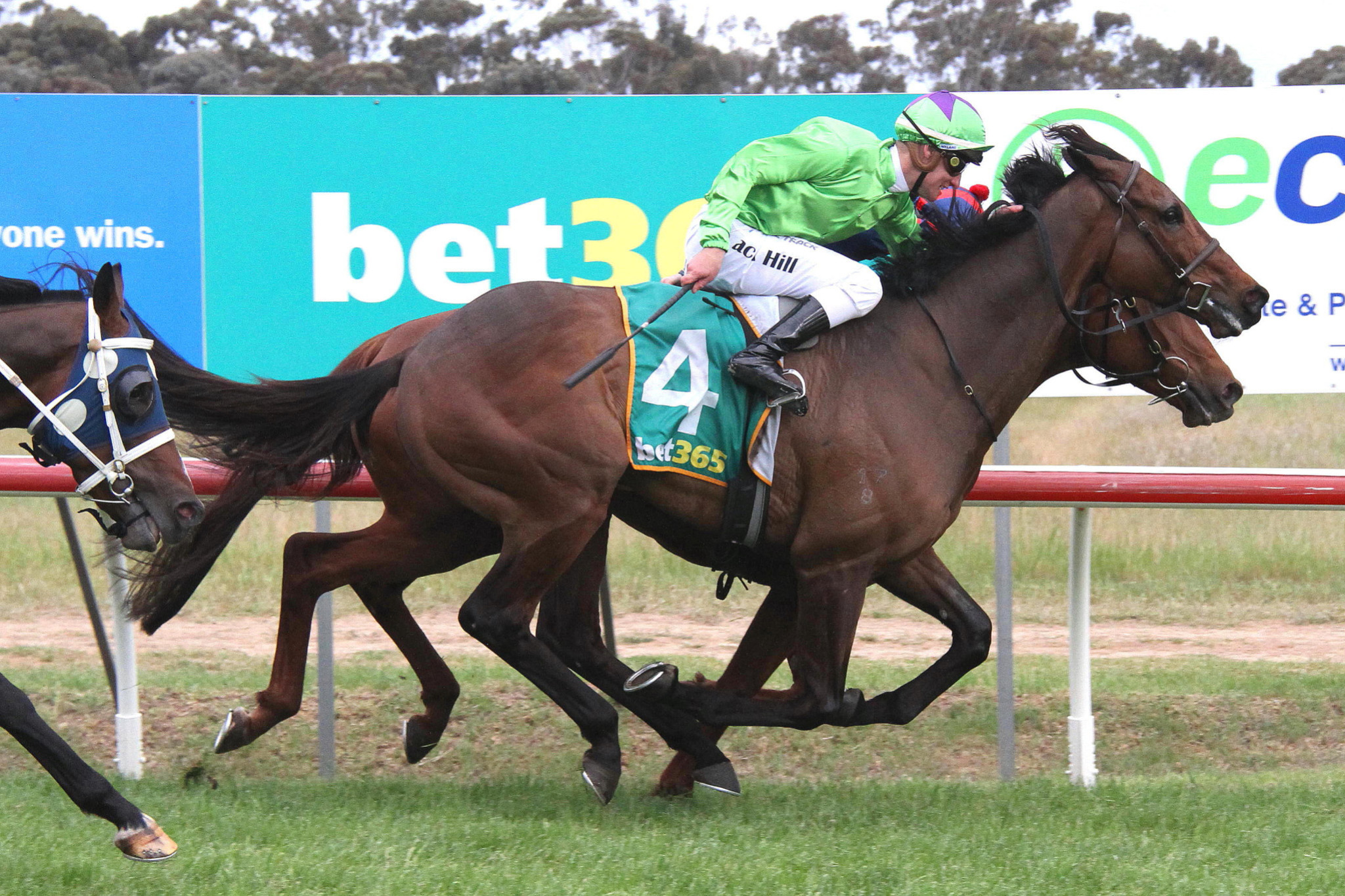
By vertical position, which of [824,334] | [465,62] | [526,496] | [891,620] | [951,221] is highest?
[465,62]

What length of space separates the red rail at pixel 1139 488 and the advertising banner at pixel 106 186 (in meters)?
1.11

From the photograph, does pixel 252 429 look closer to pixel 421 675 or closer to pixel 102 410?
pixel 102 410

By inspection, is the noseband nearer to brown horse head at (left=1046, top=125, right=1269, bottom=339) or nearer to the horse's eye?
brown horse head at (left=1046, top=125, right=1269, bottom=339)

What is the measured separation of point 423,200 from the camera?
600 cm

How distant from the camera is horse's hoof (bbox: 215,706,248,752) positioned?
4.55m

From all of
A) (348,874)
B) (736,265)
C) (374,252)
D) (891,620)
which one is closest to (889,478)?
(736,265)

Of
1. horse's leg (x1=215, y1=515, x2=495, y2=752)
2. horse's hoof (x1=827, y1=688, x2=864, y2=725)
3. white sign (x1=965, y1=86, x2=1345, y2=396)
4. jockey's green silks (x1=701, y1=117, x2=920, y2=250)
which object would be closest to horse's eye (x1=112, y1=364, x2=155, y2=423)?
horse's leg (x1=215, y1=515, x2=495, y2=752)

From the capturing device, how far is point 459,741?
574cm

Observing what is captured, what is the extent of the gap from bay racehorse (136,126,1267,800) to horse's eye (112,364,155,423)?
672 millimetres

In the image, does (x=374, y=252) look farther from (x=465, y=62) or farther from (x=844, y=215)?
(x=465, y=62)

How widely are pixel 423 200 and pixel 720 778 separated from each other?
8.93 ft

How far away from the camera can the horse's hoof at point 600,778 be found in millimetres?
4398

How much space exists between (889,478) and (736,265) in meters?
0.80

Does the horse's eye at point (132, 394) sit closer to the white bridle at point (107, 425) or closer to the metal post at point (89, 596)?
the white bridle at point (107, 425)
